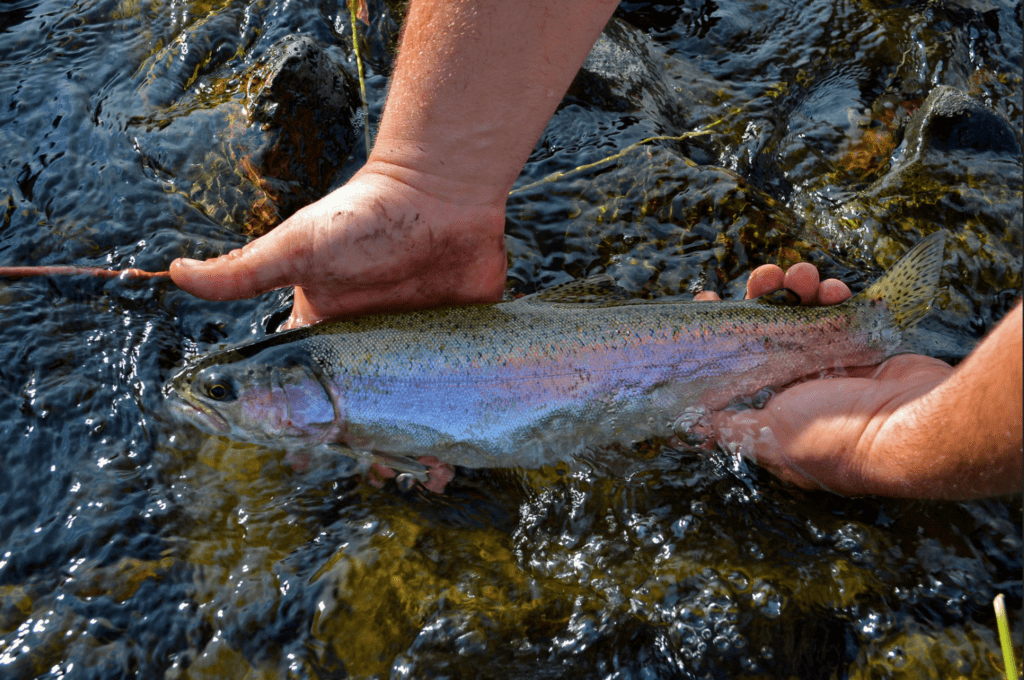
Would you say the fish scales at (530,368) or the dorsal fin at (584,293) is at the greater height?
the dorsal fin at (584,293)

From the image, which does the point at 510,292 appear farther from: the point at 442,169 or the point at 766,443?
the point at 766,443

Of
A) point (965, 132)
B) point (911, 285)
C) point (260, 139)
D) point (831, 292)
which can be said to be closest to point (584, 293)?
point (831, 292)

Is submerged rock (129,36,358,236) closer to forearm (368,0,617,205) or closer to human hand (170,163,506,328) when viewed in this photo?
human hand (170,163,506,328)

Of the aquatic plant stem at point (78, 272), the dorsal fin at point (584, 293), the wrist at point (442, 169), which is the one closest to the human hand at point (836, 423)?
the dorsal fin at point (584, 293)

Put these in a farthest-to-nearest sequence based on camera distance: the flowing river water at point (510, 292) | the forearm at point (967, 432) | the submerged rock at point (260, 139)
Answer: the submerged rock at point (260, 139), the flowing river water at point (510, 292), the forearm at point (967, 432)

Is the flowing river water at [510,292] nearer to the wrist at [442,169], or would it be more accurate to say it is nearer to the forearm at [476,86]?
the wrist at [442,169]

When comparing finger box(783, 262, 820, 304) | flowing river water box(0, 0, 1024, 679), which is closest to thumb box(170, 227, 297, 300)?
flowing river water box(0, 0, 1024, 679)

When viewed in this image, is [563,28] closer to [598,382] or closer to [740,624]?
[598,382]
